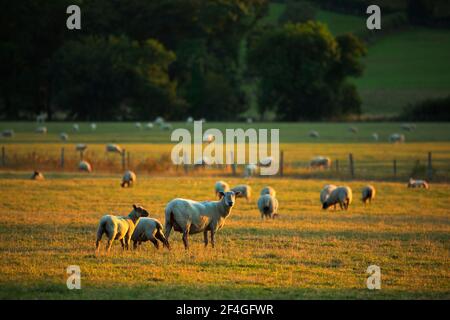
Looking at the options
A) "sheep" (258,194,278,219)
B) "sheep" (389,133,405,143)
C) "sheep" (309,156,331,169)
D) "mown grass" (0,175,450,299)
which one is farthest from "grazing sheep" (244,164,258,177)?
"sheep" (389,133,405,143)

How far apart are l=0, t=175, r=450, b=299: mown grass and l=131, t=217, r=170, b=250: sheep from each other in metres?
0.25

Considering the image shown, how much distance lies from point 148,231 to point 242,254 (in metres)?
1.89

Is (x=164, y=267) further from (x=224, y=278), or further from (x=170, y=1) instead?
(x=170, y=1)

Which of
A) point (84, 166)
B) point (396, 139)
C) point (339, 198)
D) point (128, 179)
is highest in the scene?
point (396, 139)

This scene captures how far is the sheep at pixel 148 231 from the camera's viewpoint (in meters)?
17.9

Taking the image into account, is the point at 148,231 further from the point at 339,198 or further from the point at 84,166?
the point at 84,166

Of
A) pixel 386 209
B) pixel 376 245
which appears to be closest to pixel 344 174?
pixel 386 209

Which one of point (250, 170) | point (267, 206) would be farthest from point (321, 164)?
point (267, 206)

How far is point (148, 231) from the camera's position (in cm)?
1788

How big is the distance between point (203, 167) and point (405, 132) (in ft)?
115

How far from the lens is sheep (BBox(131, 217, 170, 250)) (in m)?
17.9

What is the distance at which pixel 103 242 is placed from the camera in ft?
62.0

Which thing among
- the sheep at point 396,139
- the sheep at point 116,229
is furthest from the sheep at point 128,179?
the sheep at point 396,139

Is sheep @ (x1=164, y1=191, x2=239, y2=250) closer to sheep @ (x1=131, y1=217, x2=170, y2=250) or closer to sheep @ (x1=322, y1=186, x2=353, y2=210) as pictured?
sheep @ (x1=131, y1=217, x2=170, y2=250)
